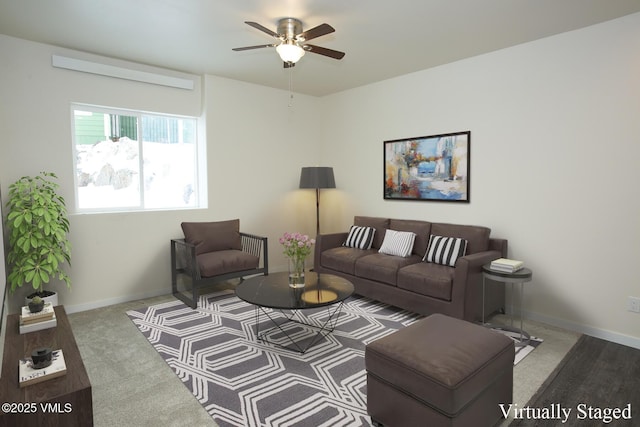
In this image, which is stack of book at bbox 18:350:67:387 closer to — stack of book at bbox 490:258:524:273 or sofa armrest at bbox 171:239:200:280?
sofa armrest at bbox 171:239:200:280

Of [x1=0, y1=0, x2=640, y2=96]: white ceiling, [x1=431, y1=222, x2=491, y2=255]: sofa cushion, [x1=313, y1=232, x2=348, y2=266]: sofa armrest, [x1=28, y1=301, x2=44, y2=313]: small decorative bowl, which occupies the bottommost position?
[x1=28, y1=301, x2=44, y2=313]: small decorative bowl

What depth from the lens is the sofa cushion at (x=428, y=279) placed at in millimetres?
3240

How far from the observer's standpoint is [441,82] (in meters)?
4.13

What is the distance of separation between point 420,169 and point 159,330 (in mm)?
3327

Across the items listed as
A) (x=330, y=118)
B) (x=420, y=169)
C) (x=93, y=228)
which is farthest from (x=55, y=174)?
(x=420, y=169)

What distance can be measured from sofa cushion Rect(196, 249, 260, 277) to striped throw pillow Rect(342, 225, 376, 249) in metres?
1.22

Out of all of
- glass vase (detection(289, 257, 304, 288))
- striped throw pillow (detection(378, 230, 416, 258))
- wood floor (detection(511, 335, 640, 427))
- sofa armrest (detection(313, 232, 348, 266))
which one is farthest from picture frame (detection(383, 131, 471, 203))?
glass vase (detection(289, 257, 304, 288))

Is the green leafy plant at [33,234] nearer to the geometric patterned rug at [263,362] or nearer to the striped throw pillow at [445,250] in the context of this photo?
the geometric patterned rug at [263,362]

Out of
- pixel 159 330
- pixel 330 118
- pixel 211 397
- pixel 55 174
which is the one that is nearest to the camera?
pixel 211 397

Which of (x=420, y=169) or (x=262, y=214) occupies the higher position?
(x=420, y=169)

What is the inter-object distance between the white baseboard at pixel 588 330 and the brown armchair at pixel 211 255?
294 cm

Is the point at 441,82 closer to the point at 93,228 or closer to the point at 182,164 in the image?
the point at 182,164

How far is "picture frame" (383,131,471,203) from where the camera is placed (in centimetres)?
399

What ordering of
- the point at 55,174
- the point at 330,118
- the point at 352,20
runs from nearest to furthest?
1. the point at 352,20
2. the point at 55,174
3. the point at 330,118
